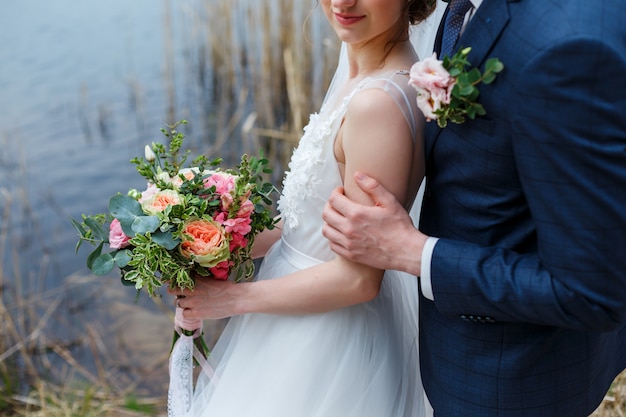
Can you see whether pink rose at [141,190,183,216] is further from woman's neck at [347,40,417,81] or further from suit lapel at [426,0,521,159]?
suit lapel at [426,0,521,159]

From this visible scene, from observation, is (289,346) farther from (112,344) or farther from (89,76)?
(89,76)

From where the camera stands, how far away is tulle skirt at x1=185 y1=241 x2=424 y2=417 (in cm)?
153

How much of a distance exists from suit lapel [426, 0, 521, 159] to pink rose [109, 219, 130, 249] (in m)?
0.77

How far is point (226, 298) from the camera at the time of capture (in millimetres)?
1569

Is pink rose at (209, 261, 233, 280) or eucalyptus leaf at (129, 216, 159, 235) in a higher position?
eucalyptus leaf at (129, 216, 159, 235)

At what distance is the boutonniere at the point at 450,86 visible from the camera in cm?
115

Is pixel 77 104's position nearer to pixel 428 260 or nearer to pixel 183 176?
pixel 183 176

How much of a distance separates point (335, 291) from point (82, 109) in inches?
207

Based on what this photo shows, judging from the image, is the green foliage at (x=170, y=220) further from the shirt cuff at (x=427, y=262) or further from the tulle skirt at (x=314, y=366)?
the shirt cuff at (x=427, y=262)

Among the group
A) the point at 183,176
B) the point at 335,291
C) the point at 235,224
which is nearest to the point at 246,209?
the point at 235,224

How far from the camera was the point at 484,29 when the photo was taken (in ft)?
3.89

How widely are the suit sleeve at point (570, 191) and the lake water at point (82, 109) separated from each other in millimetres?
3046

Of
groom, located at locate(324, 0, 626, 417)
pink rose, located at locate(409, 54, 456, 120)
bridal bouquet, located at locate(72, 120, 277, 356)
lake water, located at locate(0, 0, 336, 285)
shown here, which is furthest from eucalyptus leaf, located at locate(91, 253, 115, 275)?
lake water, located at locate(0, 0, 336, 285)

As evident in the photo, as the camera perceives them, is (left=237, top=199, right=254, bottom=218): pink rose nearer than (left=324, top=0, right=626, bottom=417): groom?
No
